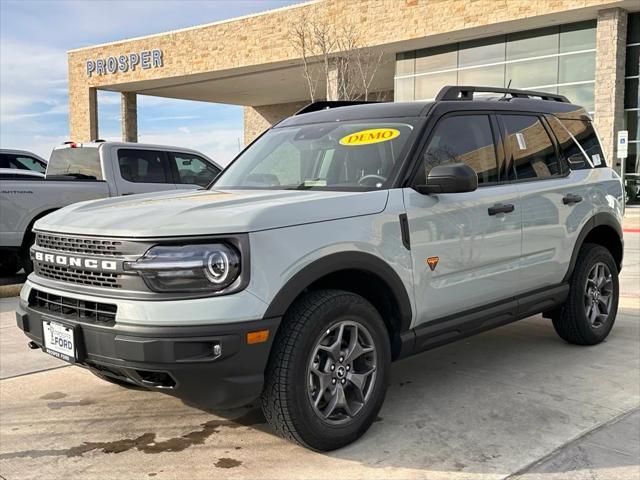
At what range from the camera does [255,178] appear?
4469mm

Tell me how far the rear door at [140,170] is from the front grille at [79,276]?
5.82m

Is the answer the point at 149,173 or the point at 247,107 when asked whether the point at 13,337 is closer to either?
the point at 149,173

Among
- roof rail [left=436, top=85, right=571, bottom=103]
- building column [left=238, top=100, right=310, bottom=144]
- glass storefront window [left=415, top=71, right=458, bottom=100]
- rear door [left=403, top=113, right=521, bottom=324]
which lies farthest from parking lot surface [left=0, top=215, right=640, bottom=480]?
building column [left=238, top=100, right=310, bottom=144]

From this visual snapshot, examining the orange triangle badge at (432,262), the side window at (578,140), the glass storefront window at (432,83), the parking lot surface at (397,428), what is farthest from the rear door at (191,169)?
the glass storefront window at (432,83)

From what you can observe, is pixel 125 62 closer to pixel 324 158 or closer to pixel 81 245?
pixel 324 158

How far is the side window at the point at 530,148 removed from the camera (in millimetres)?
4684

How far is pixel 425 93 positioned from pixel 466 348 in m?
23.1

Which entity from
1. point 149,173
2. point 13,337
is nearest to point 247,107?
point 149,173

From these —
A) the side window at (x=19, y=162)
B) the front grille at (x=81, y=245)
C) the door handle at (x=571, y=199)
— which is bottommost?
the front grille at (x=81, y=245)

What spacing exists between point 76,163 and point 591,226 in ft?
23.9

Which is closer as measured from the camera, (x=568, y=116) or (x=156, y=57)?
(x=568, y=116)

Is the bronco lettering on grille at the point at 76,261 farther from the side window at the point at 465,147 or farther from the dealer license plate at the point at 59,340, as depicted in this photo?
the side window at the point at 465,147

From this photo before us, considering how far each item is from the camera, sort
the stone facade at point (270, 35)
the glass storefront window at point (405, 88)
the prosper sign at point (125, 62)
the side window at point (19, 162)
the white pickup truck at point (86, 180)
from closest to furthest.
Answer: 1. the white pickup truck at point (86, 180)
2. the side window at point (19, 162)
3. the stone facade at point (270, 35)
4. the glass storefront window at point (405, 88)
5. the prosper sign at point (125, 62)

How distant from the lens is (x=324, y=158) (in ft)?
A: 13.9
